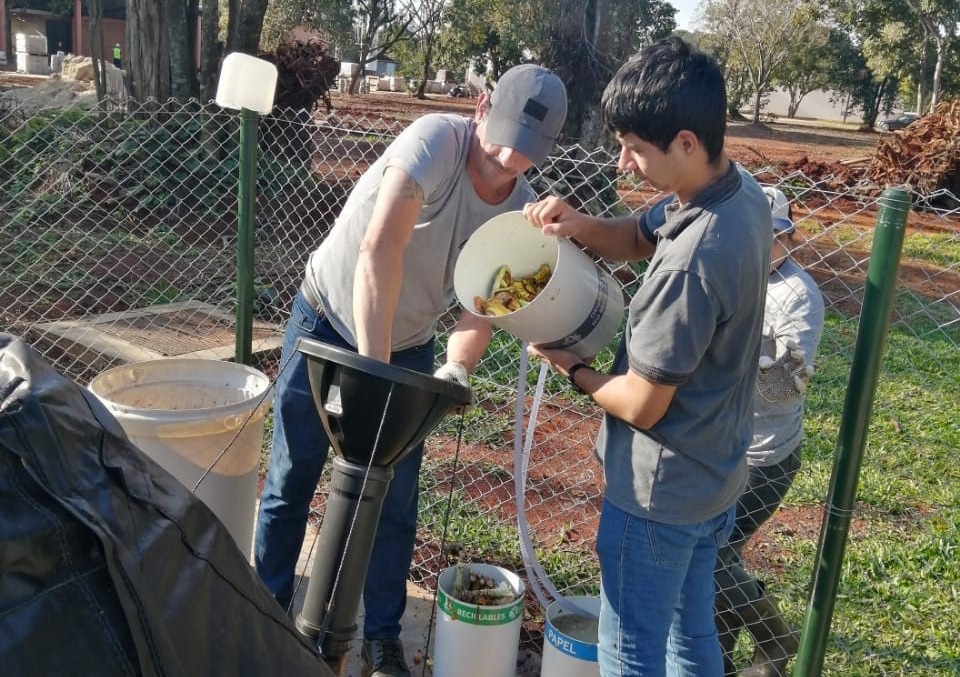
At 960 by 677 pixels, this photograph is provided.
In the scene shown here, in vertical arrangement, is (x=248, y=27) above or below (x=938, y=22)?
below

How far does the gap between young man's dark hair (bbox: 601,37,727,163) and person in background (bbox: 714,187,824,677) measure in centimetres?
87

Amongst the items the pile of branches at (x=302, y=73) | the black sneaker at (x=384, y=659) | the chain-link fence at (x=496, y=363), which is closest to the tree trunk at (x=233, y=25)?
the pile of branches at (x=302, y=73)

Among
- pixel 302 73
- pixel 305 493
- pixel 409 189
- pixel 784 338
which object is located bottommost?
→ pixel 305 493

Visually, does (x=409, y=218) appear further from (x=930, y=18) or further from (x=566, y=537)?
(x=930, y=18)

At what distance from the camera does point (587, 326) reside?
83.9 inches

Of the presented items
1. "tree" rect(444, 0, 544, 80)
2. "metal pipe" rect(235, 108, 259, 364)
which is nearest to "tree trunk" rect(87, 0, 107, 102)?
"metal pipe" rect(235, 108, 259, 364)

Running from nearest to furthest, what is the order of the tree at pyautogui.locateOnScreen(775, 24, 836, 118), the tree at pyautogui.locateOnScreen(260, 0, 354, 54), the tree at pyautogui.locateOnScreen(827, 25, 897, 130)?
the tree at pyautogui.locateOnScreen(260, 0, 354, 54), the tree at pyautogui.locateOnScreen(827, 25, 897, 130), the tree at pyautogui.locateOnScreen(775, 24, 836, 118)

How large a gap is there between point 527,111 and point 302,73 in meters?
9.16

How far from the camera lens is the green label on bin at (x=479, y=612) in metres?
2.50

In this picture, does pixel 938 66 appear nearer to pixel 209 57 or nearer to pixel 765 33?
pixel 765 33

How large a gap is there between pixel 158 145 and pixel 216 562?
8387mm

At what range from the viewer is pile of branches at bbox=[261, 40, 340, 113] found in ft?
34.4

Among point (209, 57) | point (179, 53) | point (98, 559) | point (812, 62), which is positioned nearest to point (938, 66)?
point (812, 62)

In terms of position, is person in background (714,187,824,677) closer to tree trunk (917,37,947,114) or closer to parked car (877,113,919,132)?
tree trunk (917,37,947,114)
